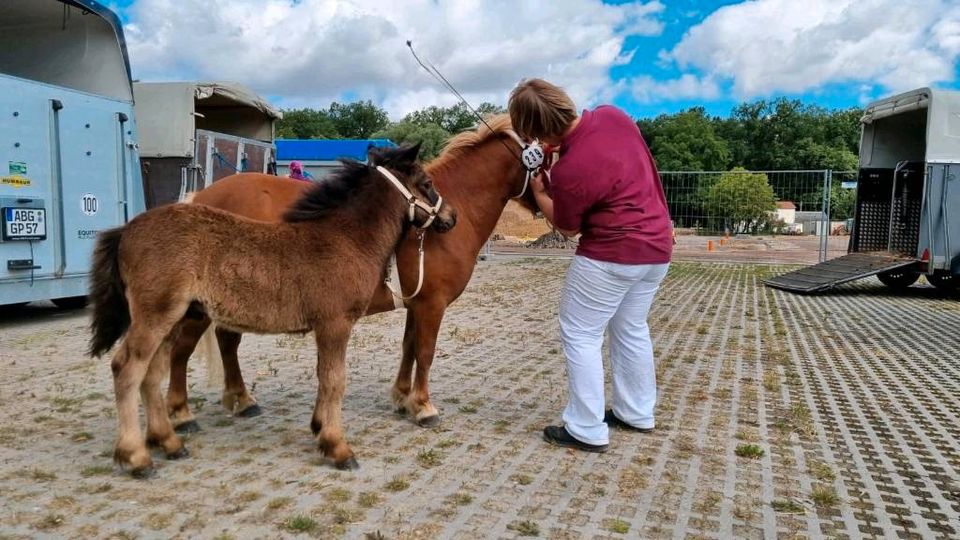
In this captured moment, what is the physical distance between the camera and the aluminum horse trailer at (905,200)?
460 inches

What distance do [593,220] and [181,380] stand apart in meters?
2.76

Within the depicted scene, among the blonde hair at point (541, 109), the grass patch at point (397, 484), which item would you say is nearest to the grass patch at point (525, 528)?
the grass patch at point (397, 484)

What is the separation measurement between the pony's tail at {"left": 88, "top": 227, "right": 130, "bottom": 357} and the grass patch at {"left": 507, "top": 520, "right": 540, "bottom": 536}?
7.40 ft

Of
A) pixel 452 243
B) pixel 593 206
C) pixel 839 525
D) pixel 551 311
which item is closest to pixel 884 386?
pixel 839 525

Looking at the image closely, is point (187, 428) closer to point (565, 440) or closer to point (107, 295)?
point (107, 295)

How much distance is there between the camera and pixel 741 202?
33.1 m

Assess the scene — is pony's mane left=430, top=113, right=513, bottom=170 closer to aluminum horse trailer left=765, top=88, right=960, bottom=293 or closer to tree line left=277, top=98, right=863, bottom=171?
aluminum horse trailer left=765, top=88, right=960, bottom=293

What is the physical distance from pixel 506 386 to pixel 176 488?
2796 mm

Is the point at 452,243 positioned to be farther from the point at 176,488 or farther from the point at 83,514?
the point at 83,514

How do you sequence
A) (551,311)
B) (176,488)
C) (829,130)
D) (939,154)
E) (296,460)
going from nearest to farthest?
(176,488)
(296,460)
(551,311)
(939,154)
(829,130)

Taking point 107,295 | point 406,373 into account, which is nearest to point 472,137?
point 406,373

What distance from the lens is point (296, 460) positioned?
3.70 meters

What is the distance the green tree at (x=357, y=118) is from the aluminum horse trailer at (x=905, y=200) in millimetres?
69571

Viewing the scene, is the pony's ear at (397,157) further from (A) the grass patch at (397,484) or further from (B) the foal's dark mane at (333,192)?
(A) the grass patch at (397,484)
